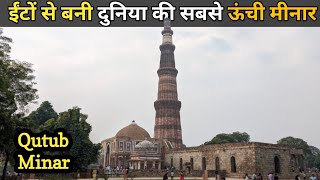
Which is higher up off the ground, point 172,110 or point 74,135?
point 172,110

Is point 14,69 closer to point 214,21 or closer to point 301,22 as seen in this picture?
point 214,21

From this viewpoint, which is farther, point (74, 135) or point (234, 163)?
point (234, 163)

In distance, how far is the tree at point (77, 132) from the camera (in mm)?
29906

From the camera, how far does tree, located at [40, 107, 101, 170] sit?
98.1 feet

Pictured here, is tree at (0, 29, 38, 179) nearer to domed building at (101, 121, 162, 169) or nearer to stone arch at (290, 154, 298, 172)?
domed building at (101, 121, 162, 169)

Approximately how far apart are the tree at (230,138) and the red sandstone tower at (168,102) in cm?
1408

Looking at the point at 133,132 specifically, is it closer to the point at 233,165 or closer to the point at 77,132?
the point at 233,165

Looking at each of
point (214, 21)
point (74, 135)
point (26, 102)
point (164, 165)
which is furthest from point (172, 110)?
point (214, 21)

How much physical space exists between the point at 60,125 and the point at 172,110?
23.1 meters

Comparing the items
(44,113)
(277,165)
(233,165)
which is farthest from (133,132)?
(277,165)

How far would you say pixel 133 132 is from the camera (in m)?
51.2

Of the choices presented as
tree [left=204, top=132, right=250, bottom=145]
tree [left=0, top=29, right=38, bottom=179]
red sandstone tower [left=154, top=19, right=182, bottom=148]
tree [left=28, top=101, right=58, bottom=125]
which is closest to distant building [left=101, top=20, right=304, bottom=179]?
red sandstone tower [left=154, top=19, right=182, bottom=148]

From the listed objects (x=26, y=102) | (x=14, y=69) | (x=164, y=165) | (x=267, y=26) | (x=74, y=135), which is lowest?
(x=164, y=165)

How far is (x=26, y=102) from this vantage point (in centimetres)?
2077
